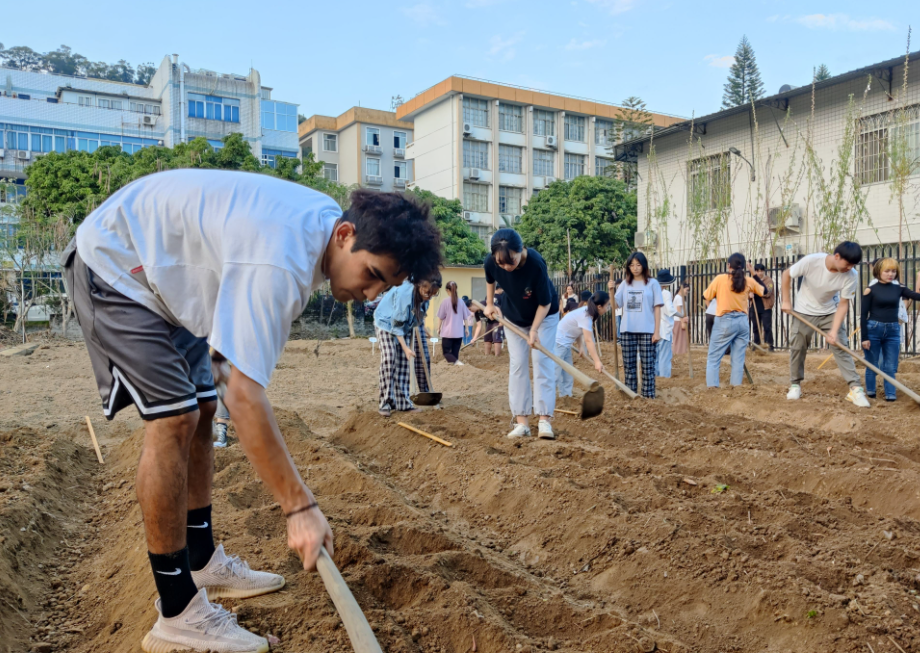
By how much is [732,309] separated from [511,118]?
32.6m

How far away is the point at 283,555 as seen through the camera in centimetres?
302

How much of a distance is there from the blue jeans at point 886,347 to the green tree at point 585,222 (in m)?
19.3

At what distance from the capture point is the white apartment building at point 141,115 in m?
34.4

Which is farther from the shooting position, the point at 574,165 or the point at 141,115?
the point at 574,165

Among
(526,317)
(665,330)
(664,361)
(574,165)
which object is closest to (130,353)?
(526,317)

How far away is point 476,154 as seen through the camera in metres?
38.2

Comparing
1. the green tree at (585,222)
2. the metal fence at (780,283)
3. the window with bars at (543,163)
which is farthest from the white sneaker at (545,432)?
the window with bars at (543,163)

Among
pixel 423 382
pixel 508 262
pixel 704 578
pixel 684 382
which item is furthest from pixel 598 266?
pixel 704 578

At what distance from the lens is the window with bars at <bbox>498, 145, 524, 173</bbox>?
128ft

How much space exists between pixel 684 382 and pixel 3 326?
18331 millimetres

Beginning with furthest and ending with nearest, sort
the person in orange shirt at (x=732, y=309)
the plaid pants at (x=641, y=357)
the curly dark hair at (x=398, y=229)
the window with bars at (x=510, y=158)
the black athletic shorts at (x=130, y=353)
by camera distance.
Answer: the window with bars at (x=510, y=158) < the person in orange shirt at (x=732, y=309) < the plaid pants at (x=641, y=357) < the black athletic shorts at (x=130, y=353) < the curly dark hair at (x=398, y=229)

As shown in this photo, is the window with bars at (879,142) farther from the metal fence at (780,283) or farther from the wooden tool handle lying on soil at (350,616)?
the wooden tool handle lying on soil at (350,616)

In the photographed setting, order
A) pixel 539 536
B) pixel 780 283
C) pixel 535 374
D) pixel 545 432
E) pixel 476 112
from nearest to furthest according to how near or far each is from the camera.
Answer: pixel 539 536 < pixel 545 432 < pixel 535 374 < pixel 780 283 < pixel 476 112

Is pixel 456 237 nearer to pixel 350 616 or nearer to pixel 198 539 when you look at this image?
pixel 198 539
